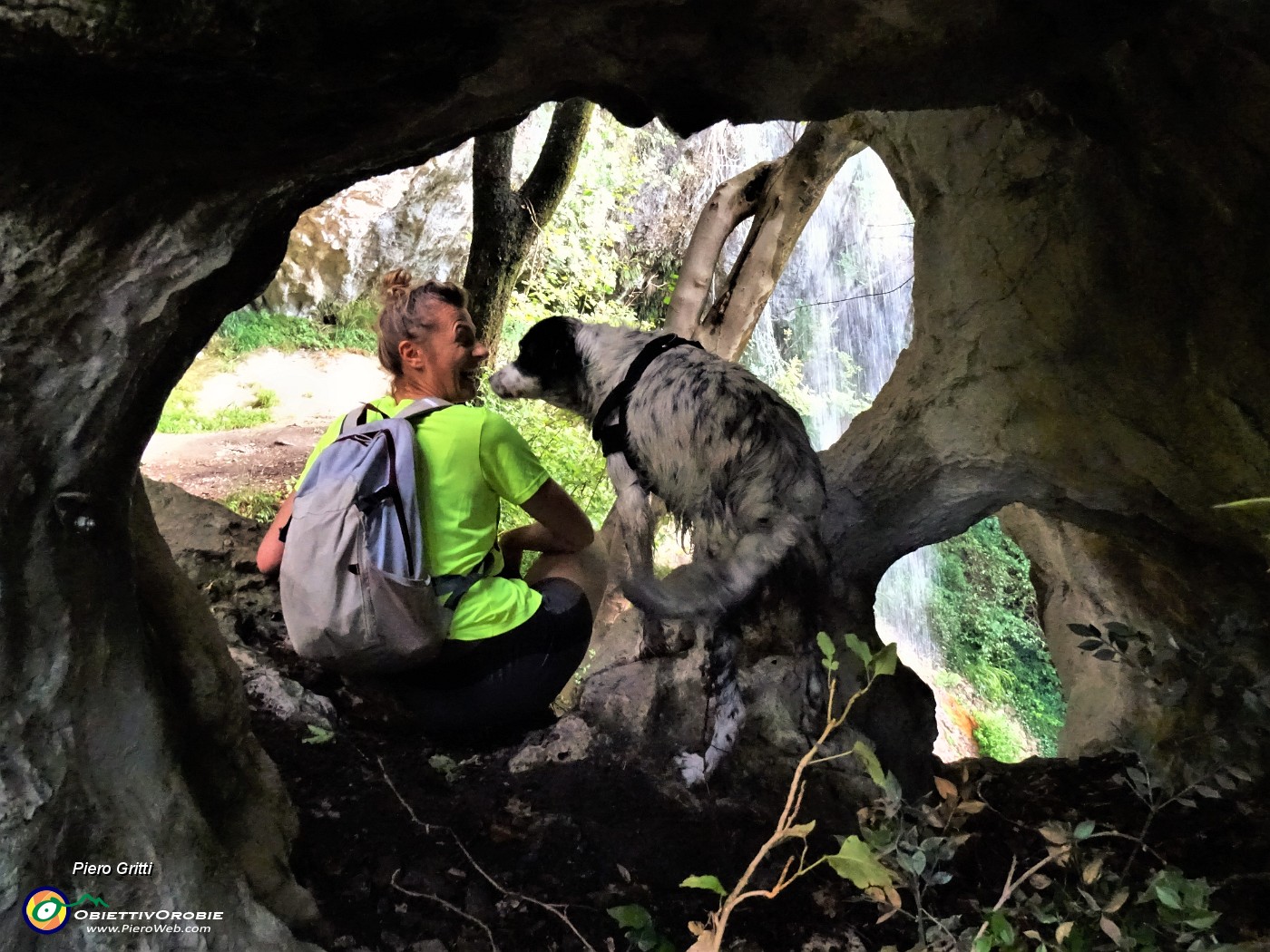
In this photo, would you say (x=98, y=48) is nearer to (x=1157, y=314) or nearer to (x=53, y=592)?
(x=53, y=592)

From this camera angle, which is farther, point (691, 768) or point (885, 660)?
point (691, 768)

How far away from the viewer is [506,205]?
5246 millimetres

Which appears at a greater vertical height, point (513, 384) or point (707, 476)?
point (513, 384)

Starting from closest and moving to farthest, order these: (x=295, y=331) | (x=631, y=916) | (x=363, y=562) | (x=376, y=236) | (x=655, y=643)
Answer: (x=631, y=916) → (x=363, y=562) → (x=655, y=643) → (x=295, y=331) → (x=376, y=236)

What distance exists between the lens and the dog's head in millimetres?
4148

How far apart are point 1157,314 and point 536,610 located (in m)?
2.38

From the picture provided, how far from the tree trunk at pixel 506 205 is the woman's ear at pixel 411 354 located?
105 inches

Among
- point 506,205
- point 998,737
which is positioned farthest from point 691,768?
point 998,737

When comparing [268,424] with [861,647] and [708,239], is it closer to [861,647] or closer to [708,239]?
[708,239]

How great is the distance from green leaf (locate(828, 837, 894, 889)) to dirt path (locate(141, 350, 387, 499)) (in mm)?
4878

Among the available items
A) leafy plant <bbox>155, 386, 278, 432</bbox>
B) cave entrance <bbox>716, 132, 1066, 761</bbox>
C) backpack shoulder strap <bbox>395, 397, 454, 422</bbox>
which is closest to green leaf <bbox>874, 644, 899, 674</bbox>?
backpack shoulder strap <bbox>395, 397, 454, 422</bbox>

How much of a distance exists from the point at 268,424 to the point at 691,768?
322 inches

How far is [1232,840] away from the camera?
2520mm

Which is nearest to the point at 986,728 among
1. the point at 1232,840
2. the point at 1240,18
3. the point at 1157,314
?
the point at 1232,840
